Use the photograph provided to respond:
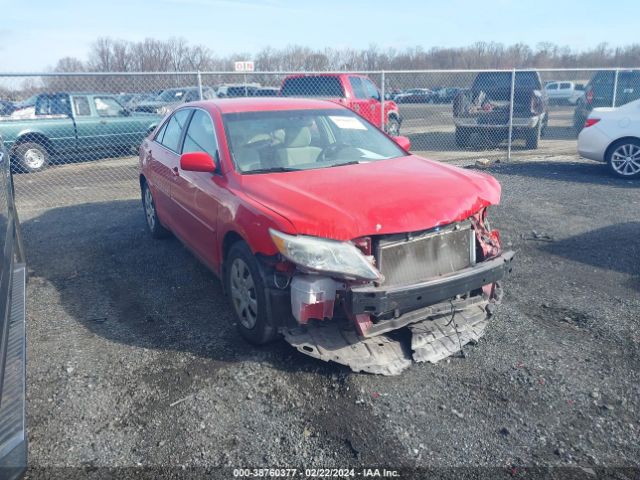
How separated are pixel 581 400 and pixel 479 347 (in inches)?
30.2

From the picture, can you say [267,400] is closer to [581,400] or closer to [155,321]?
[155,321]

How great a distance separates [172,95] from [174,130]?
13138 millimetres

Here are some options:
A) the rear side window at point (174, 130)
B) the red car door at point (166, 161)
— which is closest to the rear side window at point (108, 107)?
the red car door at point (166, 161)

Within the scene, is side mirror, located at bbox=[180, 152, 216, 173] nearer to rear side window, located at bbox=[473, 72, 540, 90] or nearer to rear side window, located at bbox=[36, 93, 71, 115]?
rear side window, located at bbox=[36, 93, 71, 115]

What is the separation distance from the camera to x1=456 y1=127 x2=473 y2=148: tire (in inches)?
536

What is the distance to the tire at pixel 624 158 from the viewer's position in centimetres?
921

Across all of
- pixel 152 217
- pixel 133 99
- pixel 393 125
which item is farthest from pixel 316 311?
pixel 133 99

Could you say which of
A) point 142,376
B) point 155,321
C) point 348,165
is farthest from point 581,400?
point 155,321

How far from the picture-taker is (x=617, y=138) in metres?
9.27

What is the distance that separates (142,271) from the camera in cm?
548

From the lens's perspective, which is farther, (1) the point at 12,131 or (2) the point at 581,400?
(1) the point at 12,131

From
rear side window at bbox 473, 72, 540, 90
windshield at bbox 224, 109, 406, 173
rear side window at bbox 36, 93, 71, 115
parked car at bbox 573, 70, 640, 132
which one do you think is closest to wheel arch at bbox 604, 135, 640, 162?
rear side window at bbox 473, 72, 540, 90

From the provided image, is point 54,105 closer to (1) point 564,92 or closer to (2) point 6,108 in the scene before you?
(2) point 6,108

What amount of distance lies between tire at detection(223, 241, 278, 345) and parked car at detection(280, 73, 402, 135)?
9031 mm
